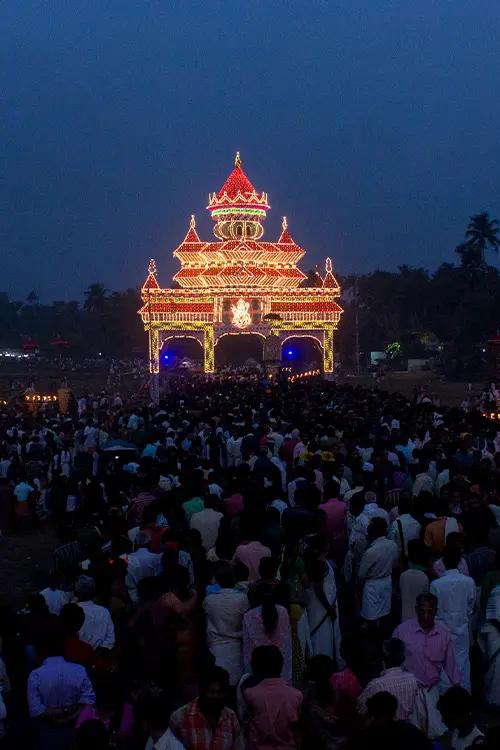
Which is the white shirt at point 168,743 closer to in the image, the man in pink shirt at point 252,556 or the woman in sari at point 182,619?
the woman in sari at point 182,619

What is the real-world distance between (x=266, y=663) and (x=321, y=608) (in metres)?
2.32

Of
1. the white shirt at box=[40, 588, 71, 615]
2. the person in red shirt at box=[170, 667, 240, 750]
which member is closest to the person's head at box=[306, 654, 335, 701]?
the person in red shirt at box=[170, 667, 240, 750]

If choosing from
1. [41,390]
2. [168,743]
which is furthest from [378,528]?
[41,390]

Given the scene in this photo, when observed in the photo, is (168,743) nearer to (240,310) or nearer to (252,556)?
(252,556)

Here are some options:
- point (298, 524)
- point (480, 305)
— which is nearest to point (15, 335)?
point (480, 305)

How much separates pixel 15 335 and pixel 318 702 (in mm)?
131104

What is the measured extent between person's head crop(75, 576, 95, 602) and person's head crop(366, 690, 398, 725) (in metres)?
3.04

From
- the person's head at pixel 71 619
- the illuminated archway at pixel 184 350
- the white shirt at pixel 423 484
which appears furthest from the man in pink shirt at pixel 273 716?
the illuminated archway at pixel 184 350

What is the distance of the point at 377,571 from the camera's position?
9.63 metres

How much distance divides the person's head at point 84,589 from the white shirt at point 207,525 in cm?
280

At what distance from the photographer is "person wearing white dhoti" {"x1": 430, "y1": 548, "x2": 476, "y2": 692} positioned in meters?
8.36

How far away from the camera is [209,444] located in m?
18.5

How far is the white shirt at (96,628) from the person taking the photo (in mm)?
7754

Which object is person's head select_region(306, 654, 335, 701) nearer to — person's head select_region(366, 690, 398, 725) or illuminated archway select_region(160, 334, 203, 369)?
person's head select_region(366, 690, 398, 725)
